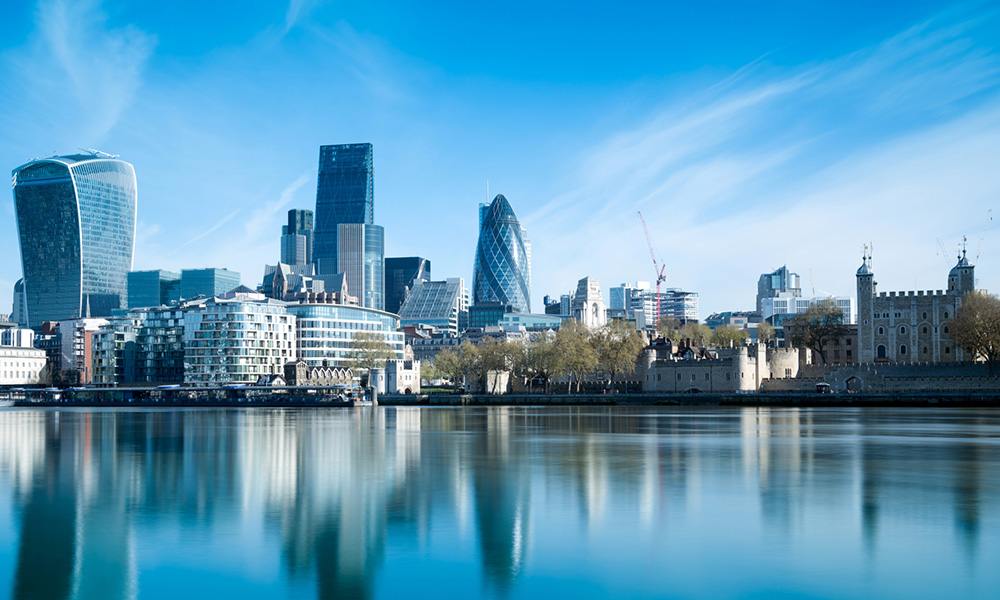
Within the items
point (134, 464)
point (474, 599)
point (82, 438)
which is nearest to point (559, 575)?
point (474, 599)

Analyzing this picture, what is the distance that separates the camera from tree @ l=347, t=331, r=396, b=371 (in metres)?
154

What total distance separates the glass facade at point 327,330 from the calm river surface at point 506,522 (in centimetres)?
12369

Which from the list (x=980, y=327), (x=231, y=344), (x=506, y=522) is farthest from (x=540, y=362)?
(x=506, y=522)

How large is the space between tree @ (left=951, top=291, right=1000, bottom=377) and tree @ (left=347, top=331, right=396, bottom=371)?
85129 mm

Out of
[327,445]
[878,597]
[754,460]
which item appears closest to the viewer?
[878,597]

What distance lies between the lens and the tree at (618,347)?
391 ft

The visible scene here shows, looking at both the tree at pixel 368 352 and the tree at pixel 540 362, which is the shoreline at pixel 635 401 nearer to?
the tree at pixel 540 362

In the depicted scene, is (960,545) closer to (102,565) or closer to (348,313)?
(102,565)

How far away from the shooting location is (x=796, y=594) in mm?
15820

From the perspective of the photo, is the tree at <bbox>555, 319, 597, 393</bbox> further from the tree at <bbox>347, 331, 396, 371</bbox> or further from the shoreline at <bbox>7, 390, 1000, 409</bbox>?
the tree at <bbox>347, 331, 396, 371</bbox>

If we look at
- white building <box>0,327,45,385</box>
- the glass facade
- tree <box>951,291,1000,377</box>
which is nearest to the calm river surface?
tree <box>951,291,1000,377</box>

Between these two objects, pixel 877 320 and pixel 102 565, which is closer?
pixel 102 565

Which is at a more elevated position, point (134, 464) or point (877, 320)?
point (877, 320)

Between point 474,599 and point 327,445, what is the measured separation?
30736mm
